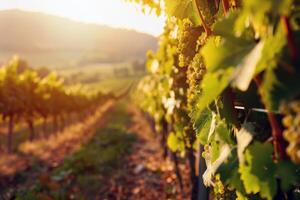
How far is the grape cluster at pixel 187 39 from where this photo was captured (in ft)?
13.6

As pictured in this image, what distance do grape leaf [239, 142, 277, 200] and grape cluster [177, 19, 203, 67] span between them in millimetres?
1848

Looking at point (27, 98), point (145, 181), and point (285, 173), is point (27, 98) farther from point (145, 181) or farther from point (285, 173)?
point (285, 173)

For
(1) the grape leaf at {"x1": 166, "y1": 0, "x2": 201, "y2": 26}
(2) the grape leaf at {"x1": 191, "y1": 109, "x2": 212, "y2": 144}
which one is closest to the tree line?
(2) the grape leaf at {"x1": 191, "y1": 109, "x2": 212, "y2": 144}

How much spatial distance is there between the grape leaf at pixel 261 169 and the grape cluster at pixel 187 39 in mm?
1848

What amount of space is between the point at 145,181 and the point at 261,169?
30.5ft

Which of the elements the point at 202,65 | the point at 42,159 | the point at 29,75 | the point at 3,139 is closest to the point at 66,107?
the point at 3,139

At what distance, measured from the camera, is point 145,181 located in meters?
11.6

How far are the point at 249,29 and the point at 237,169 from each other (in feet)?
2.59

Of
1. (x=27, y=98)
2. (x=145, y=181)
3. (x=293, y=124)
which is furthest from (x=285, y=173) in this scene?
(x=27, y=98)

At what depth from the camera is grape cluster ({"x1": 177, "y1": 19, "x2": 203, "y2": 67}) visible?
415 centimetres

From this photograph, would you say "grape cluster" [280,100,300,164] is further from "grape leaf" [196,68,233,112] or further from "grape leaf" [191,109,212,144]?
"grape leaf" [191,109,212,144]

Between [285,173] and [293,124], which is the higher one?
[293,124]

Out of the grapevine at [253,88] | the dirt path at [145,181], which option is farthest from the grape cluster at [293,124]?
the dirt path at [145,181]

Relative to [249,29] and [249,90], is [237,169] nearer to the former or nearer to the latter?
[249,90]
